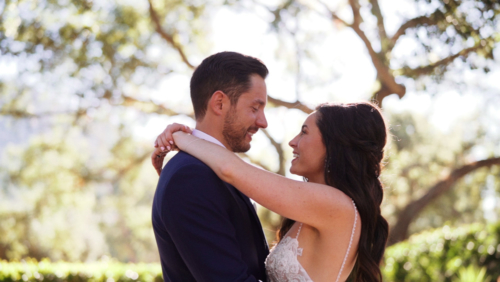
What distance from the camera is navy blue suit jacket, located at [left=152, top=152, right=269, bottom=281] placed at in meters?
2.12

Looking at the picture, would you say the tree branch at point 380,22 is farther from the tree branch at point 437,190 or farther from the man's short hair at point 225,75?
the man's short hair at point 225,75

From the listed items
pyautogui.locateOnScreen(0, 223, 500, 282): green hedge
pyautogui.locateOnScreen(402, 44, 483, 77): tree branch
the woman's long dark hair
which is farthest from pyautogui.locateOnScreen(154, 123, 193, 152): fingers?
pyautogui.locateOnScreen(402, 44, 483, 77): tree branch

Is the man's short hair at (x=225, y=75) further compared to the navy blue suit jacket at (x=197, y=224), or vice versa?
the man's short hair at (x=225, y=75)

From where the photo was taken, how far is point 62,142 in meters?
14.3

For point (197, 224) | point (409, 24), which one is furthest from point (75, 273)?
point (409, 24)

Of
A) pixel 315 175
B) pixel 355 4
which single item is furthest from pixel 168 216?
pixel 355 4

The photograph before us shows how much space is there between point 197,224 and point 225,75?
97 cm

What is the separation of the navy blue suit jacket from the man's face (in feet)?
1.43

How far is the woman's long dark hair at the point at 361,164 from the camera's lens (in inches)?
111

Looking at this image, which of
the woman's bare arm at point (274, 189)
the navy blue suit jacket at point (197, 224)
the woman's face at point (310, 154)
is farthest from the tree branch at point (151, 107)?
the navy blue suit jacket at point (197, 224)

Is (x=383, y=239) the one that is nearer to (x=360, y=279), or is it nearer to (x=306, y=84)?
(x=360, y=279)

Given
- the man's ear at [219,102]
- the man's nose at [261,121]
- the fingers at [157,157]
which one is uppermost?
the man's ear at [219,102]

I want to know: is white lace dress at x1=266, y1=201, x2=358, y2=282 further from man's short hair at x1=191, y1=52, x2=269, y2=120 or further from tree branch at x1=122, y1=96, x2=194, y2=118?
tree branch at x1=122, y1=96, x2=194, y2=118

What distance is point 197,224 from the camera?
6.96 ft
